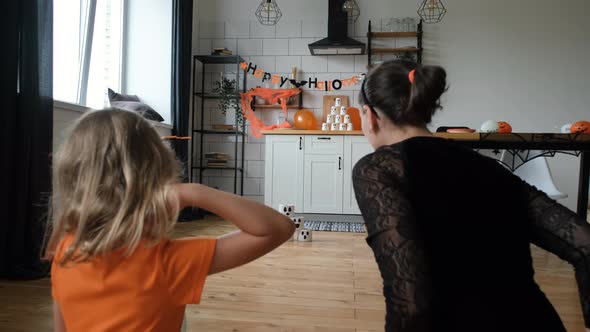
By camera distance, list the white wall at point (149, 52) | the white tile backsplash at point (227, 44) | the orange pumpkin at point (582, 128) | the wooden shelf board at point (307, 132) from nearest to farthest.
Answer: the orange pumpkin at point (582, 128) < the wooden shelf board at point (307, 132) < the white wall at point (149, 52) < the white tile backsplash at point (227, 44)

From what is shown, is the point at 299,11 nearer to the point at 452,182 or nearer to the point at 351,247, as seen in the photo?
the point at 351,247

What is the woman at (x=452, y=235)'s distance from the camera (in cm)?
76

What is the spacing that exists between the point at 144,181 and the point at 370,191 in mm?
400

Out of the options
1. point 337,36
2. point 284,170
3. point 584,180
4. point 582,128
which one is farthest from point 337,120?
point 582,128

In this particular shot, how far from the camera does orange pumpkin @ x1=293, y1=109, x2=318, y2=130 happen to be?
474 cm

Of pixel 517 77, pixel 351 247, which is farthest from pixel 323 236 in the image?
pixel 517 77

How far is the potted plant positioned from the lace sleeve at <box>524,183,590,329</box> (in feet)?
13.3

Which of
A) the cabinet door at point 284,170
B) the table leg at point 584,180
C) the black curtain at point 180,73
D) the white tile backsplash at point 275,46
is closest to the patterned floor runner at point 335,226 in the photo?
the cabinet door at point 284,170

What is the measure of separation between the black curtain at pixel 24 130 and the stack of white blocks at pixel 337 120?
273 cm

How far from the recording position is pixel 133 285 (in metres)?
0.66

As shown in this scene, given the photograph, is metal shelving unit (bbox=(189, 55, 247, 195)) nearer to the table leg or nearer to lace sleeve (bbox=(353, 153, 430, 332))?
the table leg

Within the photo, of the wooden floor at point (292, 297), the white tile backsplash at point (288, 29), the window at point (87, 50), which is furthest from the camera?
the white tile backsplash at point (288, 29)

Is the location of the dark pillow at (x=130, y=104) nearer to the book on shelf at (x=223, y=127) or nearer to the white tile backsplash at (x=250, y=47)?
the book on shelf at (x=223, y=127)

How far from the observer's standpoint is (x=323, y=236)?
3684 millimetres
